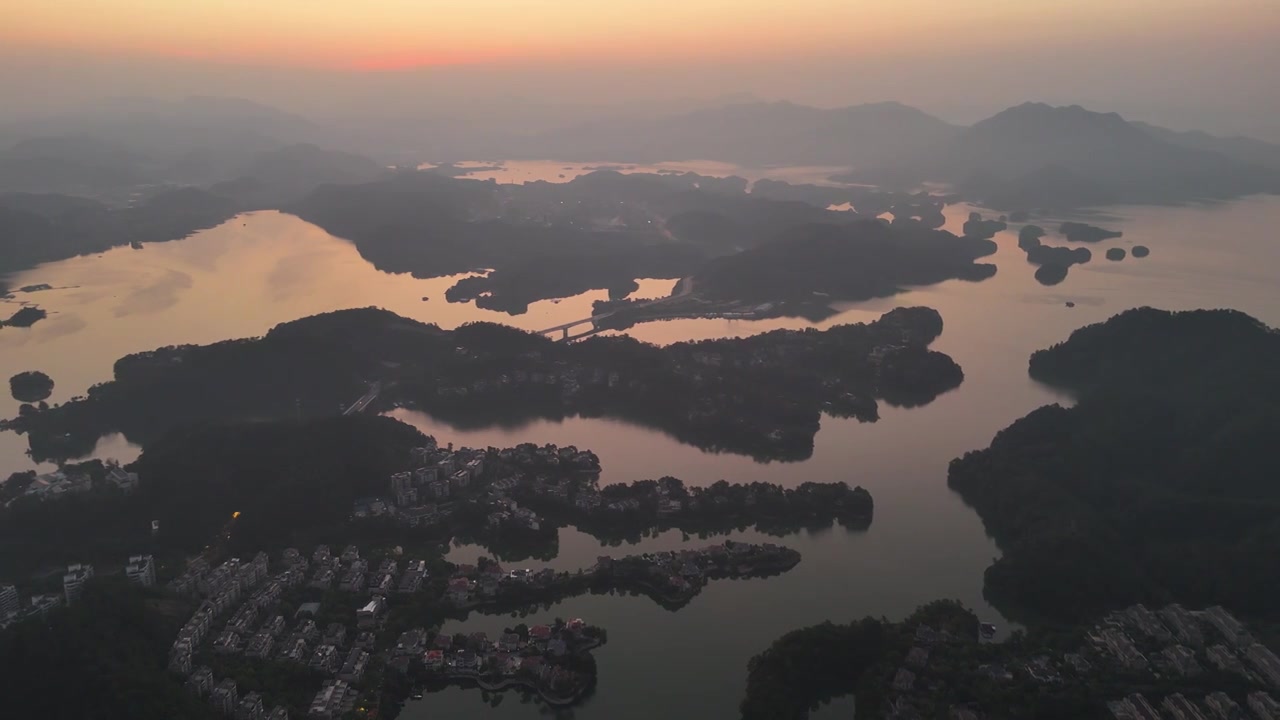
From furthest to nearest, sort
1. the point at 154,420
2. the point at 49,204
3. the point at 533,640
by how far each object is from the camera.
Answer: the point at 49,204
the point at 154,420
the point at 533,640

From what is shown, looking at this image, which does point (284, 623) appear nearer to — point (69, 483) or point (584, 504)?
point (584, 504)

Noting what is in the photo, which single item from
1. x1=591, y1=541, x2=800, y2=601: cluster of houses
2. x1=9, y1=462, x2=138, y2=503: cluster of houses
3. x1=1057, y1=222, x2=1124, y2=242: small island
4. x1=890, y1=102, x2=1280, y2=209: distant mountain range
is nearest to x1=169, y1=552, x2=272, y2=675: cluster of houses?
x1=9, y1=462, x2=138, y2=503: cluster of houses

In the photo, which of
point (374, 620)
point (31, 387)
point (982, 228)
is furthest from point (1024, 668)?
point (982, 228)

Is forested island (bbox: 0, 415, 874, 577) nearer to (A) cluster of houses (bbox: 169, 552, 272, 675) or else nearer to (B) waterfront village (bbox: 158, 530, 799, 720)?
(A) cluster of houses (bbox: 169, 552, 272, 675)

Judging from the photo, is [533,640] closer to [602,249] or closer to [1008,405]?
[1008,405]

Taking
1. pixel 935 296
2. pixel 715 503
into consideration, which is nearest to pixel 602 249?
pixel 935 296
